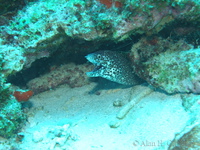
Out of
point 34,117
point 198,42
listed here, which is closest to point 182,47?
point 198,42

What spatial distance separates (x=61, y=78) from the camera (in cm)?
583

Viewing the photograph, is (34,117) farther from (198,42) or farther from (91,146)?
(198,42)

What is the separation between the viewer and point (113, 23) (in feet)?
9.80

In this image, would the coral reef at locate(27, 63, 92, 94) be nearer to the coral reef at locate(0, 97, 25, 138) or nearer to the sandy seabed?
the sandy seabed

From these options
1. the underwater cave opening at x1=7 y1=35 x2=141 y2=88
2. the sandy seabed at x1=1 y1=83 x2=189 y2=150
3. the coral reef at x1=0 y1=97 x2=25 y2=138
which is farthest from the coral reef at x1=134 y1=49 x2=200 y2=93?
the coral reef at x1=0 y1=97 x2=25 y2=138

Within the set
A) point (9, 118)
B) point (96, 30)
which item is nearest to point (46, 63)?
point (9, 118)

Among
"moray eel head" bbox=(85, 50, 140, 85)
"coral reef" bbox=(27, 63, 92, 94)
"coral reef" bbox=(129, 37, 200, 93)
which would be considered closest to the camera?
"coral reef" bbox=(129, 37, 200, 93)

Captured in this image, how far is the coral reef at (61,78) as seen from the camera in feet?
18.6

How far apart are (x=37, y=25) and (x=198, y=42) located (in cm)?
369

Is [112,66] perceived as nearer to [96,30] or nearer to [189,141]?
[96,30]

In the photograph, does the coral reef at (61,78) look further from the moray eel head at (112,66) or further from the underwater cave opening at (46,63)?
the moray eel head at (112,66)

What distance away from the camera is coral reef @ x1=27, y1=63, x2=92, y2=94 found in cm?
568

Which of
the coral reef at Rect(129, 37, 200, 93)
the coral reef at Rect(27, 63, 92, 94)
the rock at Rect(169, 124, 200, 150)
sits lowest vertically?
the coral reef at Rect(27, 63, 92, 94)

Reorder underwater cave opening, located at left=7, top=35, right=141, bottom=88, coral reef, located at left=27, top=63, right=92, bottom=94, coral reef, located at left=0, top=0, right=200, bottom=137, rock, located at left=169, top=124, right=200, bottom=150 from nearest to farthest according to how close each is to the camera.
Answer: rock, located at left=169, top=124, right=200, bottom=150
coral reef, located at left=0, top=0, right=200, bottom=137
underwater cave opening, located at left=7, top=35, right=141, bottom=88
coral reef, located at left=27, top=63, right=92, bottom=94
